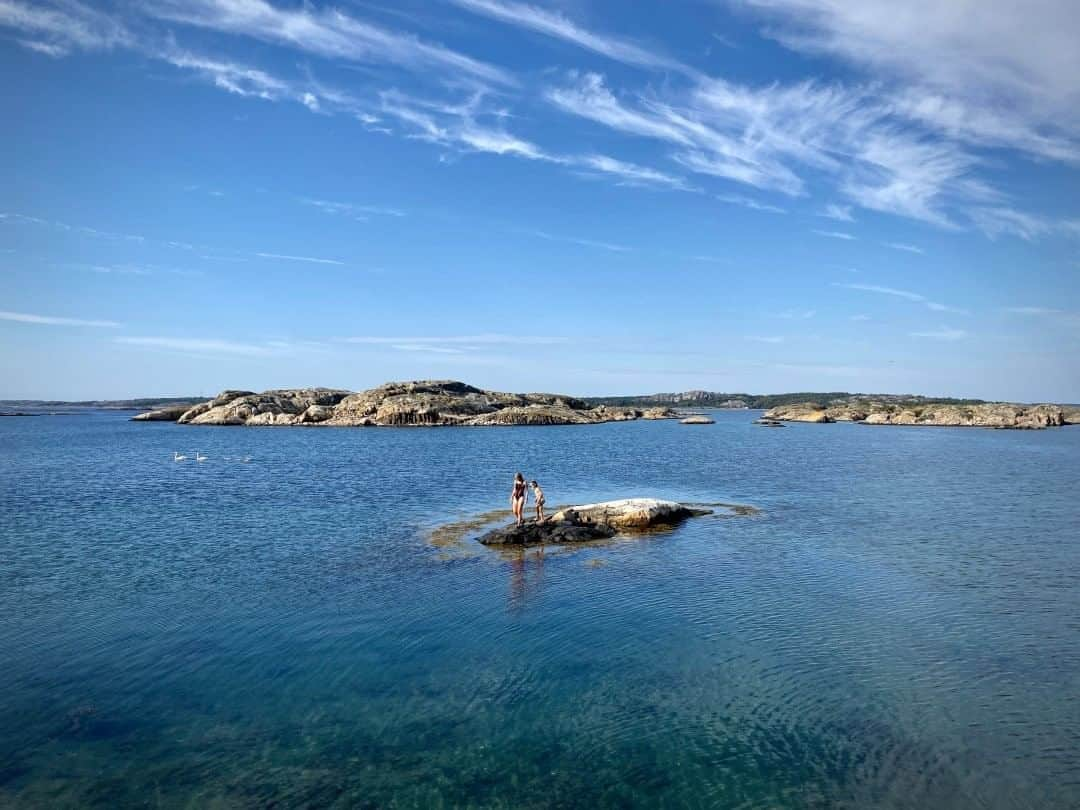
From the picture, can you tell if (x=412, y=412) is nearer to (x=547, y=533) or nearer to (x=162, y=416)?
(x=162, y=416)

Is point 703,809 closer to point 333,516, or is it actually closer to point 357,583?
point 357,583

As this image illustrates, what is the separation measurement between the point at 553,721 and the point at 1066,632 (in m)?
14.5

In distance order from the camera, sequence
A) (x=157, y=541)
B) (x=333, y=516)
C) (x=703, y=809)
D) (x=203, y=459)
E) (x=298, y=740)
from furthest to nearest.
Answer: (x=203, y=459) < (x=333, y=516) < (x=157, y=541) < (x=298, y=740) < (x=703, y=809)

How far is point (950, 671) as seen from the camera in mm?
15641

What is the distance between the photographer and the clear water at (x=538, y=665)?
1136 cm

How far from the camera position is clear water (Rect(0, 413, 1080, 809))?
1136cm

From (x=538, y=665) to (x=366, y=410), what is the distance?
15819 centimetres

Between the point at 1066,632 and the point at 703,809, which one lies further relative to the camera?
the point at 1066,632

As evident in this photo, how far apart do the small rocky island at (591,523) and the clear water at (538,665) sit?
4.88 ft

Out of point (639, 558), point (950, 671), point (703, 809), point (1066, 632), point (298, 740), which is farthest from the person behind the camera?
point (639, 558)

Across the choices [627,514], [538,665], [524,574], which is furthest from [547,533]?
[538,665]

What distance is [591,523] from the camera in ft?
107

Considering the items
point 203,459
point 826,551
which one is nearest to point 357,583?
point 826,551

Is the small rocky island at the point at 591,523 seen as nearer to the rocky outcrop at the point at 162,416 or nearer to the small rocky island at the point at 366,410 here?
the small rocky island at the point at 366,410
